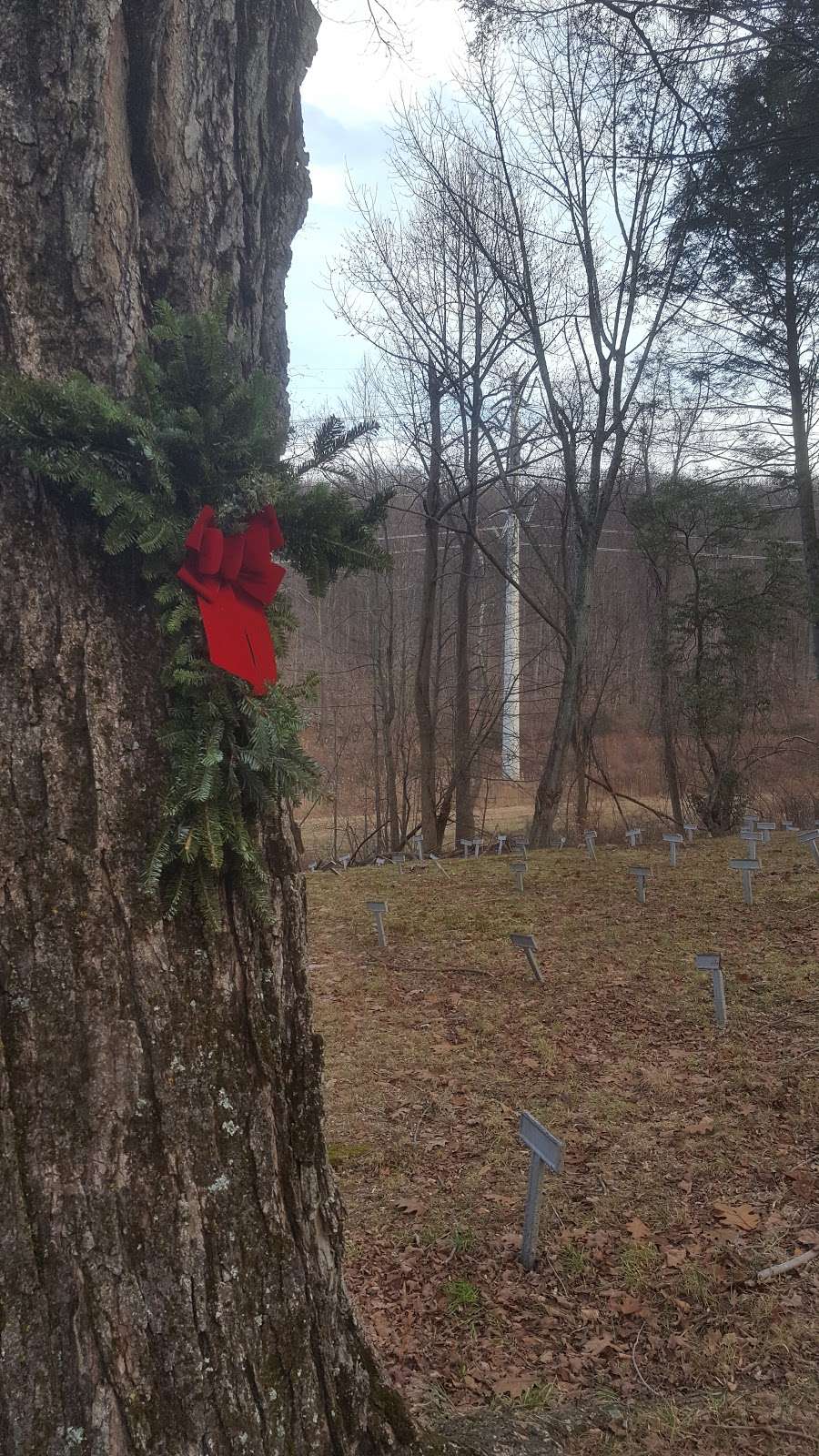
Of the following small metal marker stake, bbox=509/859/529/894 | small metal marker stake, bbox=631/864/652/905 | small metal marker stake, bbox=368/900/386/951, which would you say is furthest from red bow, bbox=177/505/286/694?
small metal marker stake, bbox=509/859/529/894

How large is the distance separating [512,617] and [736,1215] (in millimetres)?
16833

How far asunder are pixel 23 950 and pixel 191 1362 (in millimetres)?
738

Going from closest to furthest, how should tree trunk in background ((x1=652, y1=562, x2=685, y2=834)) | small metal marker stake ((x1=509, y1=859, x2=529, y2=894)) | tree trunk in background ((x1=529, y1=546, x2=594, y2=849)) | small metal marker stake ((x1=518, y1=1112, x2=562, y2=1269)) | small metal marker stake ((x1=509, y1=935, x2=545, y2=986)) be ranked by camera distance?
1. small metal marker stake ((x1=518, y1=1112, x2=562, y2=1269))
2. small metal marker stake ((x1=509, y1=935, x2=545, y2=986))
3. small metal marker stake ((x1=509, y1=859, x2=529, y2=894))
4. tree trunk in background ((x1=529, y1=546, x2=594, y2=849))
5. tree trunk in background ((x1=652, y1=562, x2=685, y2=834))

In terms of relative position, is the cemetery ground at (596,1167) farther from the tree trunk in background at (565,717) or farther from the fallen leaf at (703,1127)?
the tree trunk in background at (565,717)

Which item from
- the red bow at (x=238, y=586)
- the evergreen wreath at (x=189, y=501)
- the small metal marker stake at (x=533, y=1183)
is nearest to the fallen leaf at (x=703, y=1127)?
the small metal marker stake at (x=533, y=1183)

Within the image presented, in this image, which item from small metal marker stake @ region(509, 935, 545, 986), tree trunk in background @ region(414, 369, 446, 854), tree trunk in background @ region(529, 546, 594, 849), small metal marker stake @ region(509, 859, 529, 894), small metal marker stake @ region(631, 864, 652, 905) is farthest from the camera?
tree trunk in background @ region(414, 369, 446, 854)

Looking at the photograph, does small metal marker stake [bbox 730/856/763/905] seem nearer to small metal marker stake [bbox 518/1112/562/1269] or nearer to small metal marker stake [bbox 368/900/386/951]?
small metal marker stake [bbox 368/900/386/951]

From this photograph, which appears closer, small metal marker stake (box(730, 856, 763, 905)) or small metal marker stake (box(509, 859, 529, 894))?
small metal marker stake (box(730, 856, 763, 905))

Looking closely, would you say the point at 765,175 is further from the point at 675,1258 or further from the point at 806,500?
the point at 806,500

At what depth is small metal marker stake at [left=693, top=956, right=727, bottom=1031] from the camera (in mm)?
4918

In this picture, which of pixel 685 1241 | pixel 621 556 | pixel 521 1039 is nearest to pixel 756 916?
pixel 521 1039

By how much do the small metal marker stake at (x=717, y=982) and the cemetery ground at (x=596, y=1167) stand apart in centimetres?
12

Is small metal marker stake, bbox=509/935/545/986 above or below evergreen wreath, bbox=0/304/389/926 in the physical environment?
below

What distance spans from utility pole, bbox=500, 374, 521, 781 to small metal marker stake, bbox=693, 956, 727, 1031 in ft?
31.6
